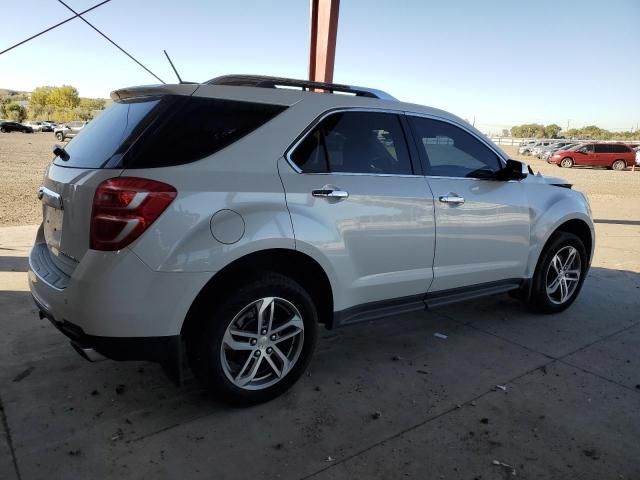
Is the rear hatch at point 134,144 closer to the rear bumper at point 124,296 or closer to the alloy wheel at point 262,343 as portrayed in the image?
the rear bumper at point 124,296

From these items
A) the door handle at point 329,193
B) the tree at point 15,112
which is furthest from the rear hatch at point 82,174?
the tree at point 15,112

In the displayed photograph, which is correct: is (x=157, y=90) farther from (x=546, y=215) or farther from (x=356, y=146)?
(x=546, y=215)

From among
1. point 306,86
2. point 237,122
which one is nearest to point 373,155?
point 306,86

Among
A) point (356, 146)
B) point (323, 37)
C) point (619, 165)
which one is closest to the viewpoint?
point (356, 146)

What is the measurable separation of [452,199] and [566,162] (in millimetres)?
33733

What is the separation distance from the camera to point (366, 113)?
3547 mm

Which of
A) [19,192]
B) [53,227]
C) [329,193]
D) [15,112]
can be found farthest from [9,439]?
[15,112]

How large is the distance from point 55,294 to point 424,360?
248 centimetres

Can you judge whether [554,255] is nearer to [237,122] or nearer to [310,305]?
[310,305]

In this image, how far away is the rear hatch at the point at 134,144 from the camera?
8.68ft

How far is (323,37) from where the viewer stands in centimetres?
784

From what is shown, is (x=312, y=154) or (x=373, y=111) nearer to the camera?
(x=312, y=154)

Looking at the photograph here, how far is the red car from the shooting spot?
3269cm

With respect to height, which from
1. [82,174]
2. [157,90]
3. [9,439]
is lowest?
[9,439]
